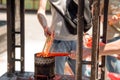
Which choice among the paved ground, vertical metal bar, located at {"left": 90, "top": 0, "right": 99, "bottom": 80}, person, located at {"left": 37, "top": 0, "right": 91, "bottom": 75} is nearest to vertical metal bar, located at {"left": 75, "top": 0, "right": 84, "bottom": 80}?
vertical metal bar, located at {"left": 90, "top": 0, "right": 99, "bottom": 80}

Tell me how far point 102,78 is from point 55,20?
3.13 feet

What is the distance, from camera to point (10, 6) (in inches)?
60.8

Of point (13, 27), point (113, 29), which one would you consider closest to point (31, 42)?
point (113, 29)

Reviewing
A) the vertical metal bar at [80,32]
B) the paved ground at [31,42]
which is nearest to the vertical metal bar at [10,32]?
the vertical metal bar at [80,32]

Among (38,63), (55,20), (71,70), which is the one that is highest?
(55,20)

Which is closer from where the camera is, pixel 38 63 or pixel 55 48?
pixel 38 63

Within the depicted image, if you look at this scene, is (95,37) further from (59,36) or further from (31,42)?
(31,42)

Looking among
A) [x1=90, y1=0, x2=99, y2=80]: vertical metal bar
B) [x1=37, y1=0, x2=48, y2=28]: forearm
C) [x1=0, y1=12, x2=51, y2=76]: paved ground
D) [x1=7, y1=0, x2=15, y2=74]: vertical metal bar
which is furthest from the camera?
[x1=0, y1=12, x2=51, y2=76]: paved ground

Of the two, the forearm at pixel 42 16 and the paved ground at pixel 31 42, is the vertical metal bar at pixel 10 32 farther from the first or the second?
the paved ground at pixel 31 42

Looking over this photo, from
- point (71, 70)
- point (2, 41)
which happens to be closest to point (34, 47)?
point (2, 41)

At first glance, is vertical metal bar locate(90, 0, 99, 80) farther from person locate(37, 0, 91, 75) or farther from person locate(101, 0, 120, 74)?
person locate(101, 0, 120, 74)

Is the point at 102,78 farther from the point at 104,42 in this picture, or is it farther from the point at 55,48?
the point at 55,48

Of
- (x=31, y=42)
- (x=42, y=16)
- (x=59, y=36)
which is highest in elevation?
(x=42, y=16)

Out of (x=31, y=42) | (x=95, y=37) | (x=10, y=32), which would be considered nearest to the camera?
(x=95, y=37)
